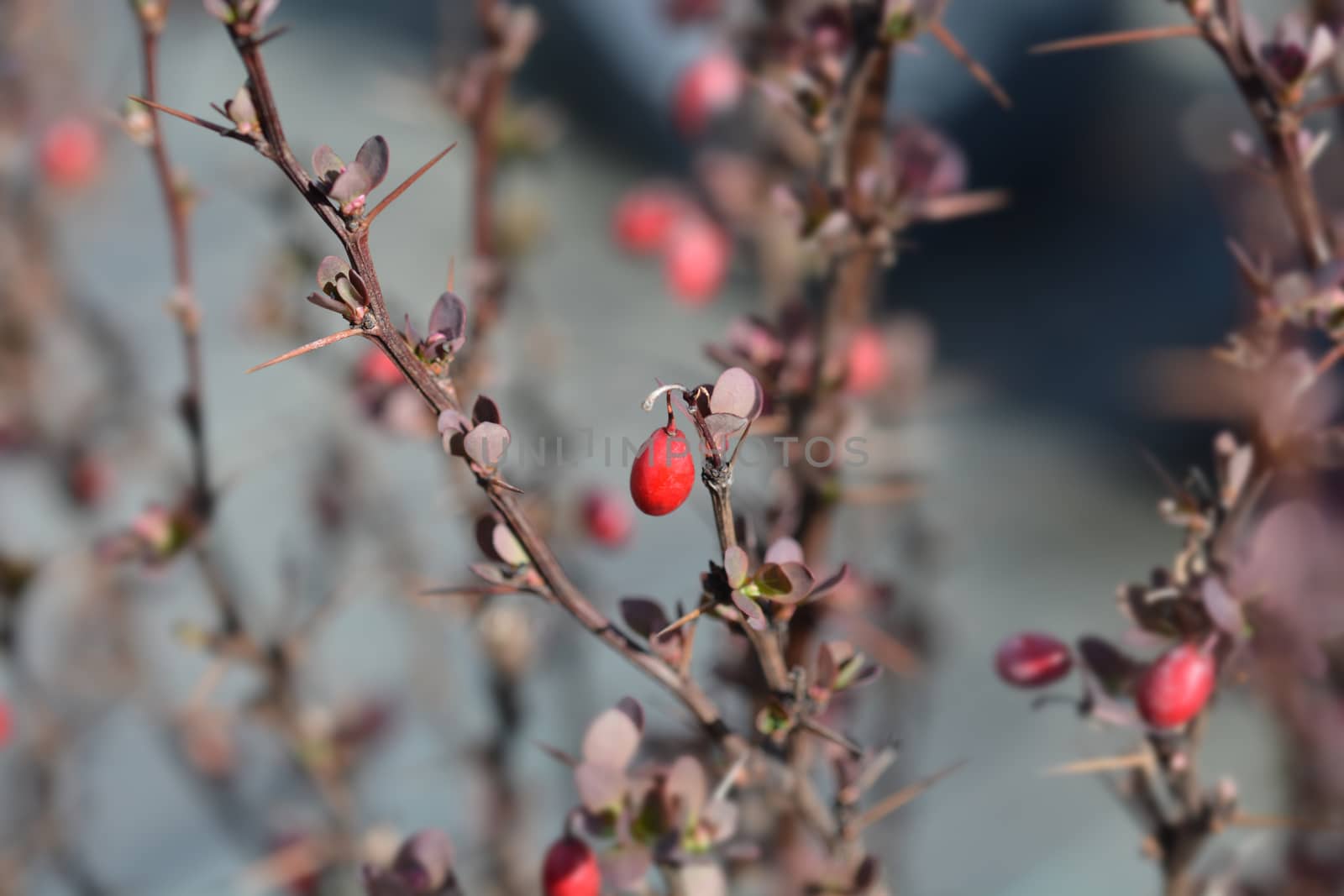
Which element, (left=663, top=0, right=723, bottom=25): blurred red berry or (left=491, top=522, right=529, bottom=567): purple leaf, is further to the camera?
(left=663, top=0, right=723, bottom=25): blurred red berry

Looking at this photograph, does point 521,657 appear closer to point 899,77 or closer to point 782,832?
point 782,832

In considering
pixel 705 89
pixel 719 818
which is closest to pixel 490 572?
pixel 719 818

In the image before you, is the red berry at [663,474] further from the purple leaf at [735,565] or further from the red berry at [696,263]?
the red berry at [696,263]

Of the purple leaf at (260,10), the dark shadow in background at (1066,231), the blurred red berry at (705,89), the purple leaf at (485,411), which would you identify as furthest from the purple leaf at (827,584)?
the dark shadow in background at (1066,231)

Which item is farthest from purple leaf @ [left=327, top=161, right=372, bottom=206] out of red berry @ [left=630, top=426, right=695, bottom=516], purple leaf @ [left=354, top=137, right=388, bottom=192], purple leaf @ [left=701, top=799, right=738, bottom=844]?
purple leaf @ [left=701, top=799, right=738, bottom=844]

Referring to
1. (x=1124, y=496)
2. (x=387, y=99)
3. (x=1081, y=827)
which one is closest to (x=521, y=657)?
(x=1081, y=827)

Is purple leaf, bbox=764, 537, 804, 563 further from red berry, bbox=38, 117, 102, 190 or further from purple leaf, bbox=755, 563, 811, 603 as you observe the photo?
red berry, bbox=38, 117, 102, 190

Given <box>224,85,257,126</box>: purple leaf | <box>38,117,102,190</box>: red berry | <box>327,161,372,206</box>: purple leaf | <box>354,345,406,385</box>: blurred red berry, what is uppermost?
<box>38,117,102,190</box>: red berry
